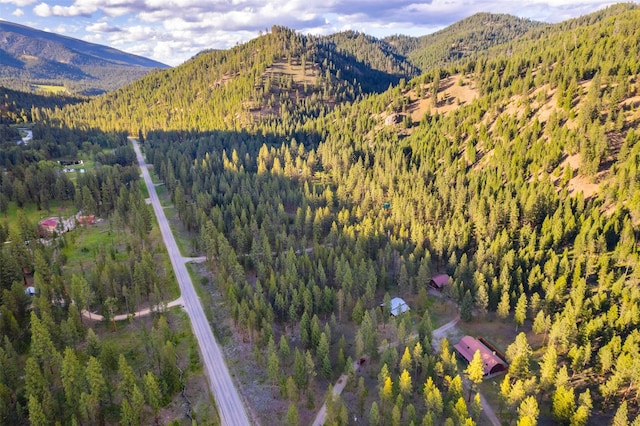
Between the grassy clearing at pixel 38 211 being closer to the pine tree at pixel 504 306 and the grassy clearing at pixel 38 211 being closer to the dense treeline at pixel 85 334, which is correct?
the dense treeline at pixel 85 334

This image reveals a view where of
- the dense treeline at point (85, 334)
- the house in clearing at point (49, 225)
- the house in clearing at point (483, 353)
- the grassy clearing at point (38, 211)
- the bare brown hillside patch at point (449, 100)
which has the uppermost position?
the bare brown hillside patch at point (449, 100)

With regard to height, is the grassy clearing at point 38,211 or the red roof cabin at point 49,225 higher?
the grassy clearing at point 38,211

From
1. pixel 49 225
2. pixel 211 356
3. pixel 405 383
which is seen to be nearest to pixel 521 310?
pixel 405 383

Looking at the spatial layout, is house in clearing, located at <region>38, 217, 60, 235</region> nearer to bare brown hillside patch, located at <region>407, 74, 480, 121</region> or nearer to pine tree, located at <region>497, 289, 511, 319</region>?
pine tree, located at <region>497, 289, 511, 319</region>

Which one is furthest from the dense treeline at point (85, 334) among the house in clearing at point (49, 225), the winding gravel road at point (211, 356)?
the house in clearing at point (49, 225)

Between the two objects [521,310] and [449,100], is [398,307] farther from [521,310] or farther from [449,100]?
[449,100]
